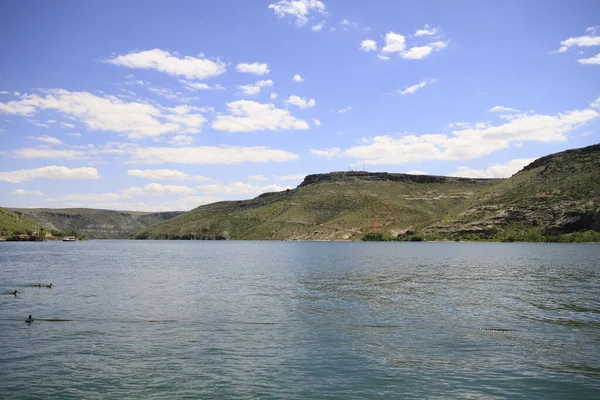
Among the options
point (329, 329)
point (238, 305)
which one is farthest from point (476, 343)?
point (238, 305)

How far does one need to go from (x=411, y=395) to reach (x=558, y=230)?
208 m

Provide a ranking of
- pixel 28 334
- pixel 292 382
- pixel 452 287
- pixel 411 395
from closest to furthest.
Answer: pixel 411 395 → pixel 292 382 → pixel 28 334 → pixel 452 287

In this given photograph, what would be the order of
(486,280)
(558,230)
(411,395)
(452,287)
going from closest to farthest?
(411,395) → (452,287) → (486,280) → (558,230)

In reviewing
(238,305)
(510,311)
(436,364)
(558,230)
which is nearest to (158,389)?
(436,364)

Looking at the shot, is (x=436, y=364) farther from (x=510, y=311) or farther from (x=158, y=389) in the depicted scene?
(x=510, y=311)

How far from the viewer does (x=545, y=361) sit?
2533cm

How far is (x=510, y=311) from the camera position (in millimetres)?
40219

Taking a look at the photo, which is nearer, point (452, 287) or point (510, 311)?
point (510, 311)

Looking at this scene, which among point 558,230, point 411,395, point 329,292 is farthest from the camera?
point 558,230

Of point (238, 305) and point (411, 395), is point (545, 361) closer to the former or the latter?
point (411, 395)

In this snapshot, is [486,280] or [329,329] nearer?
[329,329]

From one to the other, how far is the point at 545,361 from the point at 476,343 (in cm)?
445

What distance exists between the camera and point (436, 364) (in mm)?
24719

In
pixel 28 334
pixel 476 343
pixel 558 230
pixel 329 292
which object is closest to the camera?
pixel 476 343
